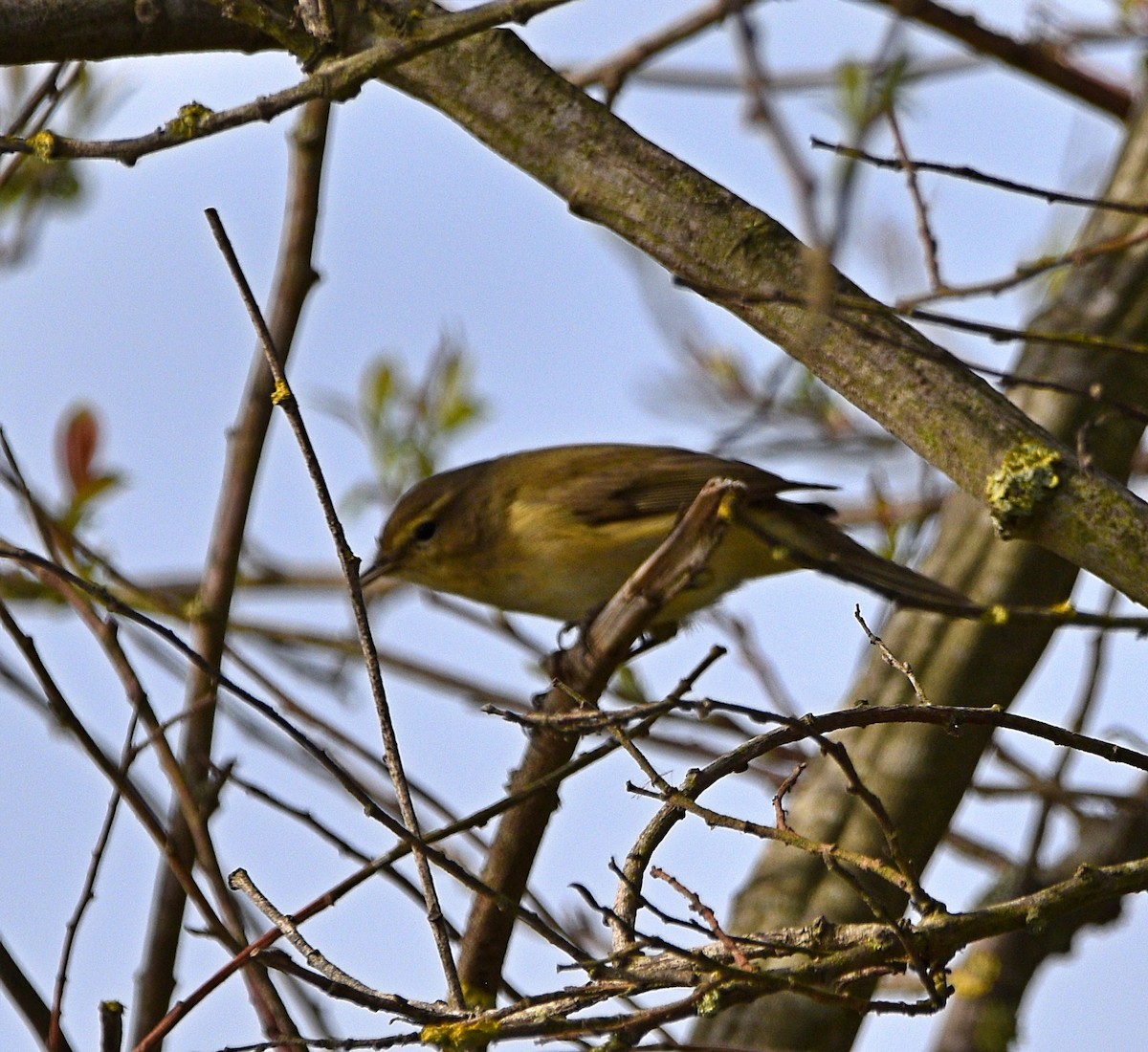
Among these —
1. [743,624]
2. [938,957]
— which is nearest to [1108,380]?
[743,624]

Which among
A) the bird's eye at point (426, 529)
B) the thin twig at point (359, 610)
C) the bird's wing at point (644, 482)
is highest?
the bird's eye at point (426, 529)

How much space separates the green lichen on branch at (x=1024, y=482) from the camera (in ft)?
7.30

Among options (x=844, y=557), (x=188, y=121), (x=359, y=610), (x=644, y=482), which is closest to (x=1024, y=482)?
(x=359, y=610)

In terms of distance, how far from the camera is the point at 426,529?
16.5ft

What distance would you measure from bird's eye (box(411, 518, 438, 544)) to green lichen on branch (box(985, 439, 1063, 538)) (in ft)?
9.80

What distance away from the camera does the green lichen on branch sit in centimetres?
223

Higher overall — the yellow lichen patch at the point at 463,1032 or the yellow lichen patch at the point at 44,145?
the yellow lichen patch at the point at 44,145

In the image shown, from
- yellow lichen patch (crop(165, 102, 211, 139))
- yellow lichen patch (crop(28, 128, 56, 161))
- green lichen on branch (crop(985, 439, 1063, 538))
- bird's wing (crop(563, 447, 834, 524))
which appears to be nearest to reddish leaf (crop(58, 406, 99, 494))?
bird's wing (crop(563, 447, 834, 524))

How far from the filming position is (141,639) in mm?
3523

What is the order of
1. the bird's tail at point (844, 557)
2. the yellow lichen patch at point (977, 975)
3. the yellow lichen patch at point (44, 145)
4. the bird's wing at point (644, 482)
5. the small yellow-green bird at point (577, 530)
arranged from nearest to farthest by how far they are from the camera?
the yellow lichen patch at point (44, 145) → the yellow lichen patch at point (977, 975) → the bird's tail at point (844, 557) → the small yellow-green bird at point (577, 530) → the bird's wing at point (644, 482)

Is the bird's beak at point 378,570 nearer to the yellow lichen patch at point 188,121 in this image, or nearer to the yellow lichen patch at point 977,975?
the yellow lichen patch at point 977,975

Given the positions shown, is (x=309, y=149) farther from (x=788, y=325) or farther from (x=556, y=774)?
(x=556, y=774)

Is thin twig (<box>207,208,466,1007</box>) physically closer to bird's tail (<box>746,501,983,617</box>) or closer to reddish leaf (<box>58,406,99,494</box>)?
bird's tail (<box>746,501,983,617</box>)

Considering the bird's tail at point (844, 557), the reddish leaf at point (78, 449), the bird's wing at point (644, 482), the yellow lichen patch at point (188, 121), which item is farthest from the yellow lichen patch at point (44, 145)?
the bird's wing at point (644, 482)
